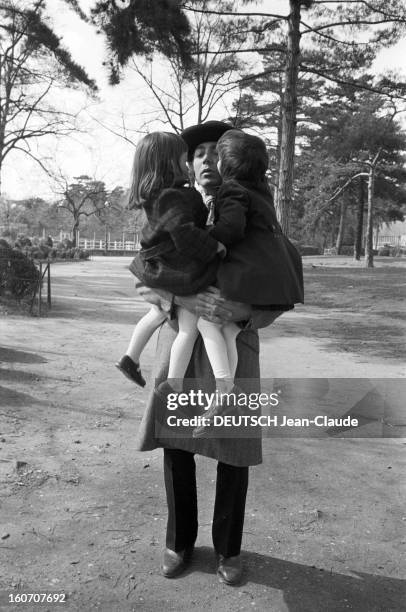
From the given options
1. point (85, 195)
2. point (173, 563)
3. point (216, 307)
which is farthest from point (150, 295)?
point (85, 195)

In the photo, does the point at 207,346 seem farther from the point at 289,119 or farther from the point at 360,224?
the point at 360,224

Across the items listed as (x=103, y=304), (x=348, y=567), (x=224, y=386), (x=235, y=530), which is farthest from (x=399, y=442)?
(x=103, y=304)

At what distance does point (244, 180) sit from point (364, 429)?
3155 millimetres

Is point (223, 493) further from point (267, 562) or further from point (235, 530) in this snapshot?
point (267, 562)

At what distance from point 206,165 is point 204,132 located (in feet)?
0.44

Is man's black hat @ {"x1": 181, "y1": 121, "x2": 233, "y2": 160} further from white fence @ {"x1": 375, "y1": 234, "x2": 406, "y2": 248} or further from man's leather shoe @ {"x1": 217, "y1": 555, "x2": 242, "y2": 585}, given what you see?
white fence @ {"x1": 375, "y1": 234, "x2": 406, "y2": 248}

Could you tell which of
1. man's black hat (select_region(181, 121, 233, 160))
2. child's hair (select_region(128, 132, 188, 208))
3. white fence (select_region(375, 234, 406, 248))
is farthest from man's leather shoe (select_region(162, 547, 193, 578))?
white fence (select_region(375, 234, 406, 248))

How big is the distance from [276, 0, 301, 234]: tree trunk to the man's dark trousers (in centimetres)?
804

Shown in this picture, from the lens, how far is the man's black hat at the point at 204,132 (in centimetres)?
227

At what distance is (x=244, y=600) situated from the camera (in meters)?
2.26

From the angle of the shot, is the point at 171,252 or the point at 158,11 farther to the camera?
the point at 158,11

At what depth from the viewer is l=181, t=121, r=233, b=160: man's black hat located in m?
2.27

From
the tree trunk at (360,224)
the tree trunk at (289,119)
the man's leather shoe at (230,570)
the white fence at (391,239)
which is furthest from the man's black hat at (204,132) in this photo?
the white fence at (391,239)

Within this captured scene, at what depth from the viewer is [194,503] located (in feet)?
8.02
